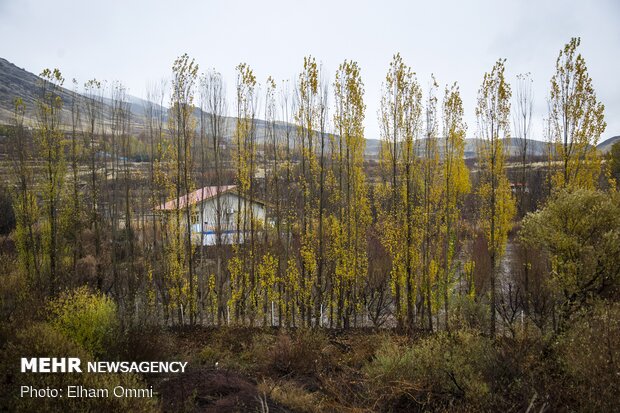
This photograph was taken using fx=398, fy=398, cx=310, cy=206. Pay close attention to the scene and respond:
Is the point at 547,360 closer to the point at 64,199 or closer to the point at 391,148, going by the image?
the point at 391,148

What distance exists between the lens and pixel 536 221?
11266mm

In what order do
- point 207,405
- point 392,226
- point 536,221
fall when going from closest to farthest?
point 207,405 → point 536,221 → point 392,226

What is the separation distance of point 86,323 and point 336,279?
980 cm

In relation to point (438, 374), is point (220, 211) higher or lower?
higher

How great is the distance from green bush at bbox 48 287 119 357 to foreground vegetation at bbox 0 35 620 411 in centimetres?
5

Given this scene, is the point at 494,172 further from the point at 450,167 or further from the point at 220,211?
the point at 220,211

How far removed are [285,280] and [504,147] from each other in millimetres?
12478

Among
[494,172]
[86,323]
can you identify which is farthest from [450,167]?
[86,323]

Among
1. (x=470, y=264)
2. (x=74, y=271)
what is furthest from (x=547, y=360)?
(x=74, y=271)

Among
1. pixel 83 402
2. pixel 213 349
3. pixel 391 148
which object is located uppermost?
pixel 391 148

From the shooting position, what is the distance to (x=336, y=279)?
16.6 m

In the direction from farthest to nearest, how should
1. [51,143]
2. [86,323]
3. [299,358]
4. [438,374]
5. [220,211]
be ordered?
[220,211], [51,143], [299,358], [438,374], [86,323]

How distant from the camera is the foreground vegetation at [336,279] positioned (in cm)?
862

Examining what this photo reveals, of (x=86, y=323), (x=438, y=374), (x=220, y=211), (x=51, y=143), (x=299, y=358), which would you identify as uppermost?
(x=51, y=143)
